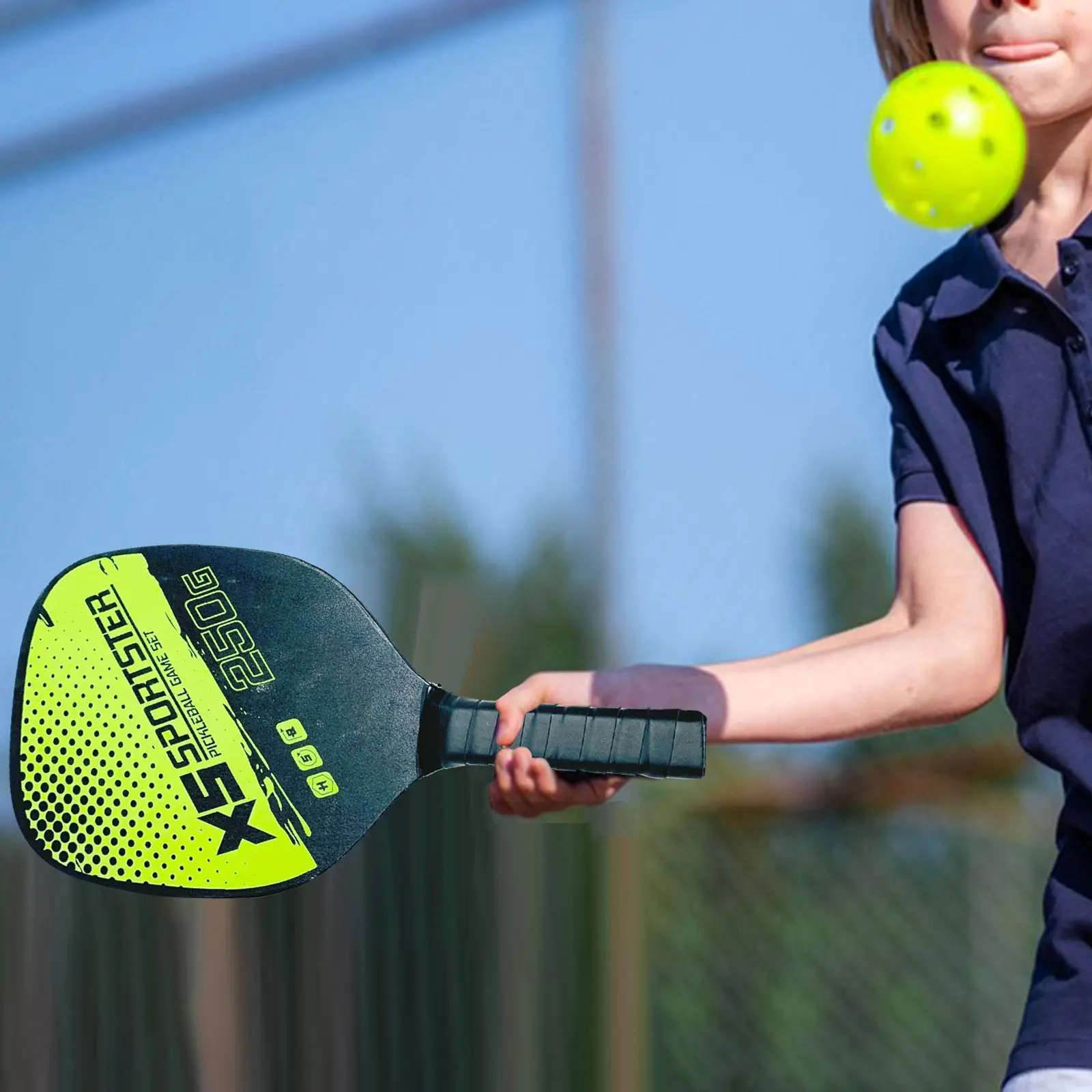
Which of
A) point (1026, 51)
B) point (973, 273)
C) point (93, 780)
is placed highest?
point (1026, 51)

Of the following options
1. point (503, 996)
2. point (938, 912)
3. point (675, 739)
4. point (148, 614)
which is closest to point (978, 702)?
point (675, 739)

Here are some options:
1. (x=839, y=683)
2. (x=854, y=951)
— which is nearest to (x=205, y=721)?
(x=839, y=683)

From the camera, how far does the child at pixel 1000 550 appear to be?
1.41 metres

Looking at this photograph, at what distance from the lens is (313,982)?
10.6 feet

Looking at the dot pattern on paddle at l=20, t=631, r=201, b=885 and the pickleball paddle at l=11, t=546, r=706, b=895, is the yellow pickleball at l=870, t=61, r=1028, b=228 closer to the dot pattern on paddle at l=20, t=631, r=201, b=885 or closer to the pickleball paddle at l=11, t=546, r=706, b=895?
the pickleball paddle at l=11, t=546, r=706, b=895

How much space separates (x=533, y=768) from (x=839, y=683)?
0.77 ft

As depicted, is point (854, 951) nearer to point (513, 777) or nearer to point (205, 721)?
point (205, 721)

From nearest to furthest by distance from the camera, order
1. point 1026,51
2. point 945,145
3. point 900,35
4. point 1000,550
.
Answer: point 945,145
point 1026,51
point 1000,550
point 900,35

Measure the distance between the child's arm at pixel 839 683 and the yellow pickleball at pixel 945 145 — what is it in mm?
301

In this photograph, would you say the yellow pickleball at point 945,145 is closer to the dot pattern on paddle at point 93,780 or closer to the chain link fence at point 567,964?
the dot pattern on paddle at point 93,780

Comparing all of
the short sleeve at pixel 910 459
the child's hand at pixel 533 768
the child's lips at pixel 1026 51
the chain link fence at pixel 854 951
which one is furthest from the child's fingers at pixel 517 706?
the chain link fence at pixel 854 951

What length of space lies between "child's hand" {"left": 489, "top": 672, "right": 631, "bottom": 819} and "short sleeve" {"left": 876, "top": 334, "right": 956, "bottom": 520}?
29 centimetres

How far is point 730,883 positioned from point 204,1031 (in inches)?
37.9

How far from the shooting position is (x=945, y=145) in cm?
129
